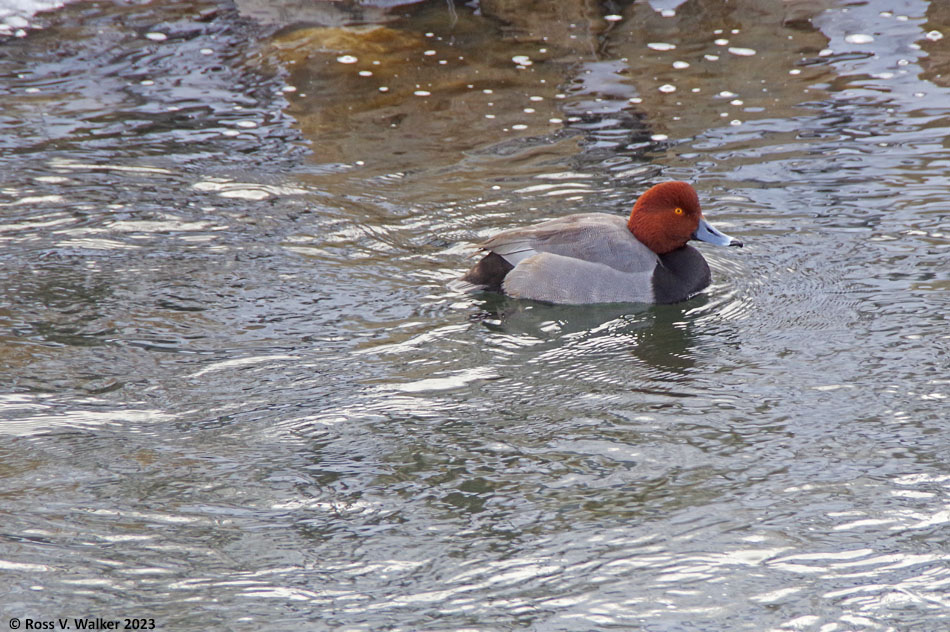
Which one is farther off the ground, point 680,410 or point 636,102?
point 636,102

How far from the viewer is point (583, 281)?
6.73 meters

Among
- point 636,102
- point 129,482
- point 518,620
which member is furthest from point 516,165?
point 518,620

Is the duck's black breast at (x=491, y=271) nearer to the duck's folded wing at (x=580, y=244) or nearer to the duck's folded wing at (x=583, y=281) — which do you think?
the duck's folded wing at (x=580, y=244)

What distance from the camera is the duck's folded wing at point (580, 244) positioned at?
6.77 metres

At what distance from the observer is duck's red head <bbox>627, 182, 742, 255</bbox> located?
22.4 ft

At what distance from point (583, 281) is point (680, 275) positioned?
26.4 inches

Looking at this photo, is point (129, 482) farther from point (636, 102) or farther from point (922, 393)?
point (636, 102)

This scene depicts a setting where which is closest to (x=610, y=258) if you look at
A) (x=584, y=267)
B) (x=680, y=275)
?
(x=584, y=267)

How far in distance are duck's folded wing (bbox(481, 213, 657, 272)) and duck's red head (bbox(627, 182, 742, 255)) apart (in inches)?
3.9

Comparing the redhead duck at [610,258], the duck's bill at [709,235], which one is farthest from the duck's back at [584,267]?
the duck's bill at [709,235]

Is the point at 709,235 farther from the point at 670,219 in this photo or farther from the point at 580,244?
the point at 580,244

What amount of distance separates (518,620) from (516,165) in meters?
5.57

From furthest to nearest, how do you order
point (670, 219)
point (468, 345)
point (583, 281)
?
point (670, 219)
point (583, 281)
point (468, 345)

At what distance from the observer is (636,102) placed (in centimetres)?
1014
